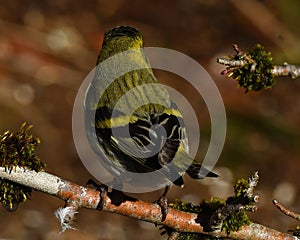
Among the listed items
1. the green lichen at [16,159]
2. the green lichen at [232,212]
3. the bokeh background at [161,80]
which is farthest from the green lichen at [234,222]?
the bokeh background at [161,80]

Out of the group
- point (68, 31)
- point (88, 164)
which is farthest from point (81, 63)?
point (88, 164)

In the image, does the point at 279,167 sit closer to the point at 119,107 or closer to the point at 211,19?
the point at 211,19

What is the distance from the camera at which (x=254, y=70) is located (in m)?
3.84

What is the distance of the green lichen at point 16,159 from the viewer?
3.58 meters

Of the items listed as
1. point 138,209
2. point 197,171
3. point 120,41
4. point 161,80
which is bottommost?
point 138,209

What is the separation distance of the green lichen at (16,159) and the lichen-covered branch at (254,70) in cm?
107

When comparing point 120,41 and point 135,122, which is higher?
point 120,41

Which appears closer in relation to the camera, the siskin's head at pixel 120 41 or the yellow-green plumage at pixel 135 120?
the yellow-green plumage at pixel 135 120

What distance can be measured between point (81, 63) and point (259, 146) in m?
2.63

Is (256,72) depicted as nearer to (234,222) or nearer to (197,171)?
(197,171)

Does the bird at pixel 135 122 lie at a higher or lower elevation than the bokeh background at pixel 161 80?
lower

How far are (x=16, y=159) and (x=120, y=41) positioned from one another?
1.90m

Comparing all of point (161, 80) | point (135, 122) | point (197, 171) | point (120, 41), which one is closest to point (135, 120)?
point (135, 122)

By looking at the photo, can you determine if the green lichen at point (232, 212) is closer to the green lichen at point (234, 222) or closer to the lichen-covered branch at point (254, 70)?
the green lichen at point (234, 222)
